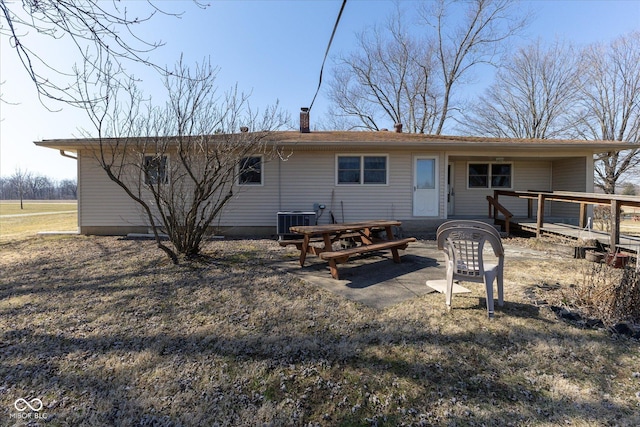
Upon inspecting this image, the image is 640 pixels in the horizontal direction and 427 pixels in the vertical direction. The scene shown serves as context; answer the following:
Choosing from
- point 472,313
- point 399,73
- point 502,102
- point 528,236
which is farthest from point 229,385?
point 502,102

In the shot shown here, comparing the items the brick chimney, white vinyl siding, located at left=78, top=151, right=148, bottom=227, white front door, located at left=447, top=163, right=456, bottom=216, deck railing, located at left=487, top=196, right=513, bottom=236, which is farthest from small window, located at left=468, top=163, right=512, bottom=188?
white vinyl siding, located at left=78, top=151, right=148, bottom=227

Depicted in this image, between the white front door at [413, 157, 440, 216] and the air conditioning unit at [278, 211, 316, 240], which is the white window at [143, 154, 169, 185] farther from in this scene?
the white front door at [413, 157, 440, 216]

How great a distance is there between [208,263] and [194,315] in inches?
84.4

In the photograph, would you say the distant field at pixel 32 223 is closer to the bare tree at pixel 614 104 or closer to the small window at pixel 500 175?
the small window at pixel 500 175

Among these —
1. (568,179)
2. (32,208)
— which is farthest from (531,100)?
(32,208)

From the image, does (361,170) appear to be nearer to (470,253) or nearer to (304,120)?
(304,120)

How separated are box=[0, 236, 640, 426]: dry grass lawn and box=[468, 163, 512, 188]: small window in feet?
24.3

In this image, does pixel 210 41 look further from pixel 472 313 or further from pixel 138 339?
pixel 472 313

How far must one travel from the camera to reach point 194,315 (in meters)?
3.31

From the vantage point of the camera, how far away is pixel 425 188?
9.13 meters

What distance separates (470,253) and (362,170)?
239 inches

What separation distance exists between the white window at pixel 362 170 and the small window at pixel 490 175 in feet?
13.1

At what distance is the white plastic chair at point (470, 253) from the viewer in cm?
306

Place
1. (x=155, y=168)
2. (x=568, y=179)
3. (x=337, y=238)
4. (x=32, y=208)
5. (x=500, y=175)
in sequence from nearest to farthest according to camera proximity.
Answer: (x=155, y=168) → (x=337, y=238) → (x=568, y=179) → (x=500, y=175) → (x=32, y=208)
